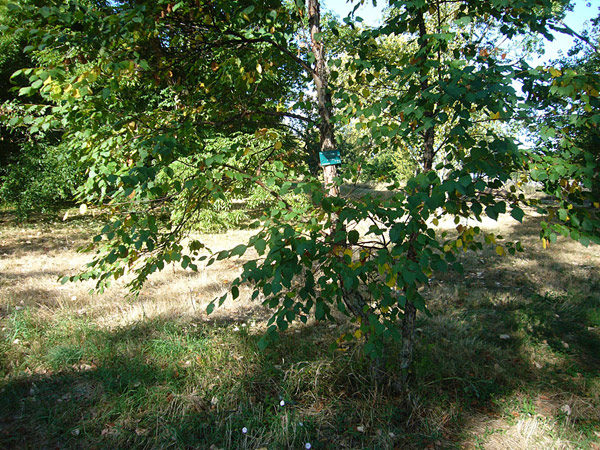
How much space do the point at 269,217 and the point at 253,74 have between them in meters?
1.43

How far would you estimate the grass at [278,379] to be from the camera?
8.46ft

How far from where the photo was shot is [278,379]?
3088 millimetres

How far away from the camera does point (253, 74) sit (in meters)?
2.95

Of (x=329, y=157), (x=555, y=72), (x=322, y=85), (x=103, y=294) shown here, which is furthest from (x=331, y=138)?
(x=103, y=294)

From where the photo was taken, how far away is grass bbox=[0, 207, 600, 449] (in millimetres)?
2580

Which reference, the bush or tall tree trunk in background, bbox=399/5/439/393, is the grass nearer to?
tall tree trunk in background, bbox=399/5/439/393

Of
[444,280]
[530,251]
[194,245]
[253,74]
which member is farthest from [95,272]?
[530,251]

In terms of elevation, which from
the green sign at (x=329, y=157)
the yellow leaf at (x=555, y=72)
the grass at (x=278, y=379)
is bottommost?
the grass at (x=278, y=379)

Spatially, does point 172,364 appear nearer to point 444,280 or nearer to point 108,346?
point 108,346

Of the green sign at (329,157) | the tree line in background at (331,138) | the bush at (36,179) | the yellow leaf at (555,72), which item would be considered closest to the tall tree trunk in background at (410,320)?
the tree line in background at (331,138)

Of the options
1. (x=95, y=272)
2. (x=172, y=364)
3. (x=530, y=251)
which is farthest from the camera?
(x=530, y=251)

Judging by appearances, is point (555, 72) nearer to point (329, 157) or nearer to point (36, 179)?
point (329, 157)

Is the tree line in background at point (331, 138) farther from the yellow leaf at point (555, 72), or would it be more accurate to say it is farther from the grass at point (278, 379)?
the grass at point (278, 379)

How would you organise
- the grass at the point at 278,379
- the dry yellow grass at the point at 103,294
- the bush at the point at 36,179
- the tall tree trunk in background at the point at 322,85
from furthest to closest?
the bush at the point at 36,179, the dry yellow grass at the point at 103,294, the tall tree trunk in background at the point at 322,85, the grass at the point at 278,379
